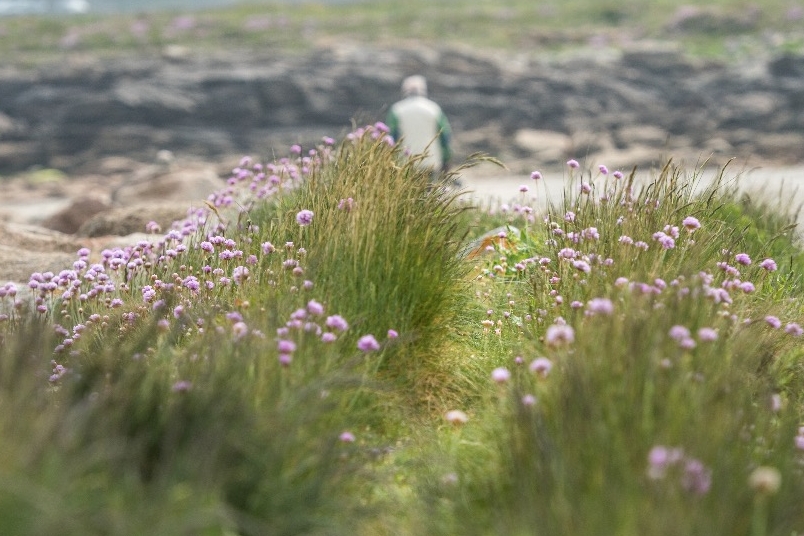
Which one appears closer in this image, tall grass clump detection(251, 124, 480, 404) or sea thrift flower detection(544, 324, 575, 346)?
sea thrift flower detection(544, 324, 575, 346)

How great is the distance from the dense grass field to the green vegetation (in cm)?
2780

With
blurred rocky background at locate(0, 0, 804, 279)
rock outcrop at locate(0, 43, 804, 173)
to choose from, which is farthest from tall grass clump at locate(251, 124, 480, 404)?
rock outcrop at locate(0, 43, 804, 173)

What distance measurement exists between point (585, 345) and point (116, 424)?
165 cm

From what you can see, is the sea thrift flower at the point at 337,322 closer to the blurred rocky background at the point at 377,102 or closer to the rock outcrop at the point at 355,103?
the blurred rocky background at the point at 377,102

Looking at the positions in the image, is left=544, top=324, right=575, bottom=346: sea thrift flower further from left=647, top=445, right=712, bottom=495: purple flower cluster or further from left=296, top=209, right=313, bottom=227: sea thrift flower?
left=296, top=209, right=313, bottom=227: sea thrift flower

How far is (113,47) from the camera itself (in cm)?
3503

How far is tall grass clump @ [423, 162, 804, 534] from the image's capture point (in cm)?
286

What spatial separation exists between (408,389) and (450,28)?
3536cm

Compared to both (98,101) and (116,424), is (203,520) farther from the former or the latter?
(98,101)

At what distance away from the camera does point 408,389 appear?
4555 mm

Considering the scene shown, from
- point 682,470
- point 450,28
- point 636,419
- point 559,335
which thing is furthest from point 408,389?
point 450,28

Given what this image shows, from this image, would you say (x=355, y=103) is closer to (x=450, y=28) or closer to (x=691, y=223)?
(x=450, y=28)

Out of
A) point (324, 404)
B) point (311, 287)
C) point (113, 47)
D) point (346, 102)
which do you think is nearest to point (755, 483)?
point (324, 404)

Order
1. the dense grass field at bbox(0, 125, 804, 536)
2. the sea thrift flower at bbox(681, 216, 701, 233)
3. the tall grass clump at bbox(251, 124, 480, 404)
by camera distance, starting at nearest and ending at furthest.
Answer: the dense grass field at bbox(0, 125, 804, 536) < the tall grass clump at bbox(251, 124, 480, 404) < the sea thrift flower at bbox(681, 216, 701, 233)
